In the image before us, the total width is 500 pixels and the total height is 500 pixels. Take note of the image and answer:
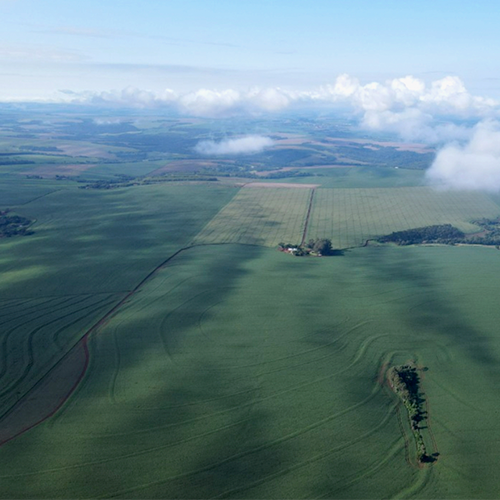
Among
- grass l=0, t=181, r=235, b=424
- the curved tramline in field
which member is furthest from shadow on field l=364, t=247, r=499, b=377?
grass l=0, t=181, r=235, b=424

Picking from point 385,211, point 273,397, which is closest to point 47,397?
point 273,397

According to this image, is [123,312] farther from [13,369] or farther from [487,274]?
[487,274]

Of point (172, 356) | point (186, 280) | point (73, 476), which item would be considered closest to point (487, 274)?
point (186, 280)

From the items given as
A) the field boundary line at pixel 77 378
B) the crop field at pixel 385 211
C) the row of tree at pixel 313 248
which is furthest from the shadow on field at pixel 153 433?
the crop field at pixel 385 211

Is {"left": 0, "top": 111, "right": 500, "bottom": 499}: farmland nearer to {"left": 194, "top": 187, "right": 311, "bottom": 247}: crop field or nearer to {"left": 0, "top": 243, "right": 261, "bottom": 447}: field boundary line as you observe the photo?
{"left": 0, "top": 243, "right": 261, "bottom": 447}: field boundary line

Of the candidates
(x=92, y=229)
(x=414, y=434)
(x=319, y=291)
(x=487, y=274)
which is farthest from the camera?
(x=92, y=229)

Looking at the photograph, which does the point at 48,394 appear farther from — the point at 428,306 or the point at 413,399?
the point at 428,306
